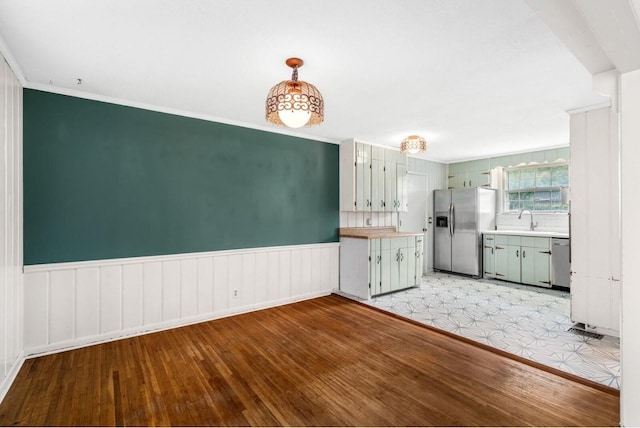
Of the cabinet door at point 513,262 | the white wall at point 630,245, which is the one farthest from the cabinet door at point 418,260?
the white wall at point 630,245

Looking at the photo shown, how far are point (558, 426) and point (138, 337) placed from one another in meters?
3.62

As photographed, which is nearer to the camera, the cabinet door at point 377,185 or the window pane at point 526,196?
the cabinet door at point 377,185

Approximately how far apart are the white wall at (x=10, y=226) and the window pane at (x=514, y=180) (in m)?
7.36

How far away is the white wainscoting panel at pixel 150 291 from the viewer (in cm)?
279

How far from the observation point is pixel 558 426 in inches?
70.8

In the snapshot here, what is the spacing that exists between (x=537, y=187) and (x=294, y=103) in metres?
5.60

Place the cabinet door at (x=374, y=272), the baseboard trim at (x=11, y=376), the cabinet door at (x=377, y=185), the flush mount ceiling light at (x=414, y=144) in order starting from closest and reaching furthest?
the baseboard trim at (x=11, y=376), the flush mount ceiling light at (x=414, y=144), the cabinet door at (x=374, y=272), the cabinet door at (x=377, y=185)

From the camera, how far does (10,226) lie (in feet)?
7.64

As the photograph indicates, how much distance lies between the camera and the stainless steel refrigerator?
5.79 metres

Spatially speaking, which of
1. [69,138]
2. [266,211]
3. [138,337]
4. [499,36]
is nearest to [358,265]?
[266,211]

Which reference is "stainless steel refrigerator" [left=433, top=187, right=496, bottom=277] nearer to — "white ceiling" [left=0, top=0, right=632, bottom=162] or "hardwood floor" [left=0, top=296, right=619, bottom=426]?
"white ceiling" [left=0, top=0, right=632, bottom=162]

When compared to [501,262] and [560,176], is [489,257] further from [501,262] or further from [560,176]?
[560,176]

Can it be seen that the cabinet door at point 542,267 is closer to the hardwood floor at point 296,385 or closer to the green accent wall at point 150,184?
the hardwood floor at point 296,385

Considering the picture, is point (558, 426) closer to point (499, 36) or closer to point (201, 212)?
point (499, 36)
